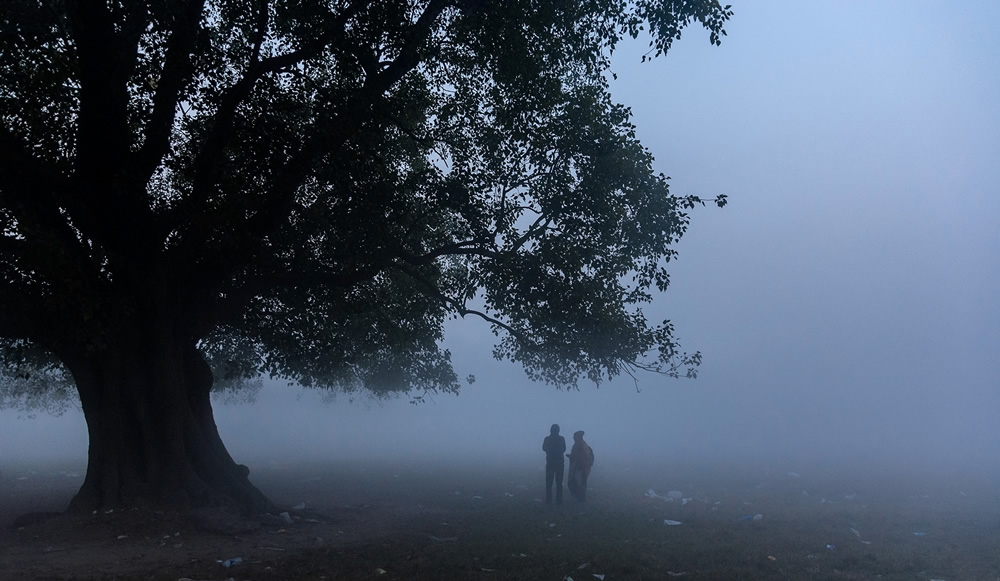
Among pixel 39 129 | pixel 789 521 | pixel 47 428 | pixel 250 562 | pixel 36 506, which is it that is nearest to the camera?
pixel 250 562

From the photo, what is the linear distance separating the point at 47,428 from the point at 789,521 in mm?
124929

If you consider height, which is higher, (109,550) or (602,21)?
(602,21)

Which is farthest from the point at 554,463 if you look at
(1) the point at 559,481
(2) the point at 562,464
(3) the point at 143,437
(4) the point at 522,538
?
(3) the point at 143,437

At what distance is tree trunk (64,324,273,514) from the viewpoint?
14.6m

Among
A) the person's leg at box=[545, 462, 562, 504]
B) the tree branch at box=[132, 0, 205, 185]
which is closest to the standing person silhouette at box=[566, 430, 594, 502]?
the person's leg at box=[545, 462, 562, 504]

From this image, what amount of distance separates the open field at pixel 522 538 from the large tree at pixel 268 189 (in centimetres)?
219

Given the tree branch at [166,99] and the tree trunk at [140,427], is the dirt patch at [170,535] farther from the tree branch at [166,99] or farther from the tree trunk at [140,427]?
the tree branch at [166,99]

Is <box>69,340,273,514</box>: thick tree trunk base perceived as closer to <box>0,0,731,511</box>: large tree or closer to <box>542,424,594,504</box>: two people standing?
<box>0,0,731,511</box>: large tree

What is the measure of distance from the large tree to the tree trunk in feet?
0.13

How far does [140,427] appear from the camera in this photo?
1499 centimetres

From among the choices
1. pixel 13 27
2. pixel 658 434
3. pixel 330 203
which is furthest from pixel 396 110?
pixel 658 434

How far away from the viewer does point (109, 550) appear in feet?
38.5

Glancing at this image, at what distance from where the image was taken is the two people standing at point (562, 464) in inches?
792

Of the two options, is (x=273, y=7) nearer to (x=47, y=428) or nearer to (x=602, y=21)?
(x=602, y=21)
